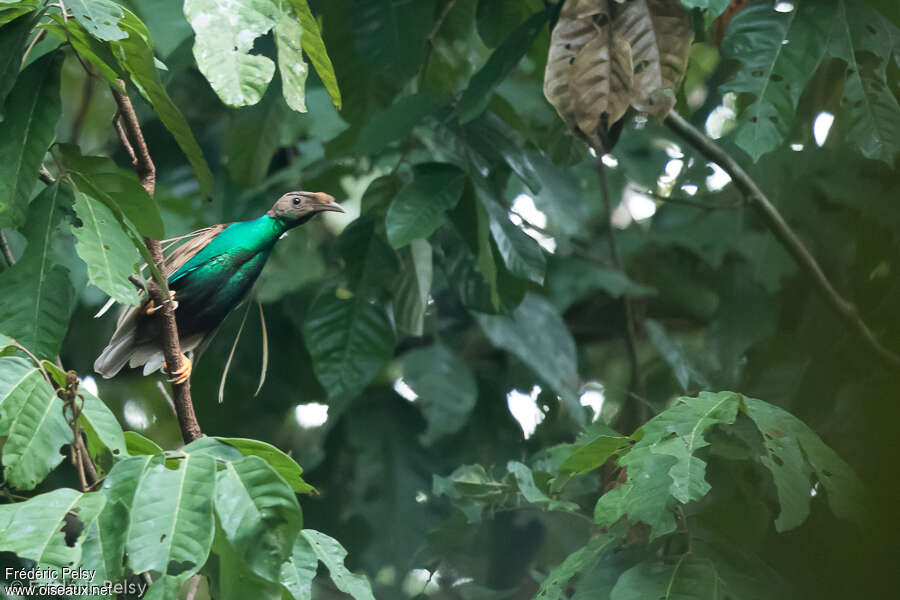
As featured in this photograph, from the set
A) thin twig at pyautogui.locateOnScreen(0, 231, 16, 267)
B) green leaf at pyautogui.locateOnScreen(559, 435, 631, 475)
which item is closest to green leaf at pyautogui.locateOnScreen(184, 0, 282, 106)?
thin twig at pyautogui.locateOnScreen(0, 231, 16, 267)

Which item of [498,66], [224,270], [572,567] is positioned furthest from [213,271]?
[572,567]

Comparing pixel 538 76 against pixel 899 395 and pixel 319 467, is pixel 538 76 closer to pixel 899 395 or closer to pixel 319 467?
pixel 319 467

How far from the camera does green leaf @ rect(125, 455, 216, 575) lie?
4.32 feet

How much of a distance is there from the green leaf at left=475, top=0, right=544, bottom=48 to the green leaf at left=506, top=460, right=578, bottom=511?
4.02ft

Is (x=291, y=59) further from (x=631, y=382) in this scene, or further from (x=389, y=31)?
(x=631, y=382)

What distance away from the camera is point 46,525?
1429 millimetres

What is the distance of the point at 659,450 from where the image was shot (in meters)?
1.78

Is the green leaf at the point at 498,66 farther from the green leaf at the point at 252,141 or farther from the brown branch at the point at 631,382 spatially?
the brown branch at the point at 631,382

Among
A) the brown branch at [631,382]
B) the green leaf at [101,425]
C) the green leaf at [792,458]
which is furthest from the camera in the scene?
the brown branch at [631,382]

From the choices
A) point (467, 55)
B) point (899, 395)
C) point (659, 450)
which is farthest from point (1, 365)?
point (467, 55)

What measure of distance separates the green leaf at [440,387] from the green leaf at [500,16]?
1238 mm

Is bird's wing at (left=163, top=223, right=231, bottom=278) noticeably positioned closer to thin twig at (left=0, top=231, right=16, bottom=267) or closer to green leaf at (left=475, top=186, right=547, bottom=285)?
thin twig at (left=0, top=231, right=16, bottom=267)

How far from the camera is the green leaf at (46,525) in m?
1.39

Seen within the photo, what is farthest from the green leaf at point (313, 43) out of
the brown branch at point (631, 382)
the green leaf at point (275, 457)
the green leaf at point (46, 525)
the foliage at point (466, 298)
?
the brown branch at point (631, 382)
